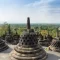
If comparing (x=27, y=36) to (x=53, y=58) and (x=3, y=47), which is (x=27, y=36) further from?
(x=3, y=47)

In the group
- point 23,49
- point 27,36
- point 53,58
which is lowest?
point 53,58

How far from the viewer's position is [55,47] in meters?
22.4

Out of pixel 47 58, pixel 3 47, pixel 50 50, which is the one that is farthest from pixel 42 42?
pixel 47 58

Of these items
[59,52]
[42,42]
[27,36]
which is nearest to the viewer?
[27,36]

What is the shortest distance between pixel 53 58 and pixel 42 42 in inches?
518

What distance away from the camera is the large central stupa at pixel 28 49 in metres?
17.4

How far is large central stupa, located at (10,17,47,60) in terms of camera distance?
57.1 feet

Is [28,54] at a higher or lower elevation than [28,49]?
lower

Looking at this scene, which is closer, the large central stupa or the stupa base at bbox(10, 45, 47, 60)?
the stupa base at bbox(10, 45, 47, 60)

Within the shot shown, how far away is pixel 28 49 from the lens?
1786 cm

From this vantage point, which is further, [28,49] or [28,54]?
[28,49]

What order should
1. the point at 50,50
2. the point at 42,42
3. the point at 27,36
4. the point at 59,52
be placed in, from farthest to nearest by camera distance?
the point at 42,42 < the point at 50,50 < the point at 59,52 < the point at 27,36

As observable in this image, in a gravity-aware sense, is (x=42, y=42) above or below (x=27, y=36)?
below

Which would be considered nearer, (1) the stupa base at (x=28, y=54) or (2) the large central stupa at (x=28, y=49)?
(1) the stupa base at (x=28, y=54)
